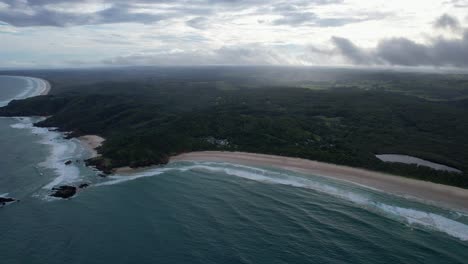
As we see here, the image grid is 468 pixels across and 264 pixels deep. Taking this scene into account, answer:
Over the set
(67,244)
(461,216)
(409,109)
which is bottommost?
(67,244)

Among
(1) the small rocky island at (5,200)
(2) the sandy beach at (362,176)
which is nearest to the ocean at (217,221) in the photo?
(1) the small rocky island at (5,200)

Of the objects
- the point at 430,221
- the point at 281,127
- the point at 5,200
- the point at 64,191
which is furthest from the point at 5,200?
the point at 281,127

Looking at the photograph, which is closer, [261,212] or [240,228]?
[240,228]

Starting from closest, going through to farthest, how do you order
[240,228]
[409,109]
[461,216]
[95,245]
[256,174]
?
1. [95,245]
2. [240,228]
3. [461,216]
4. [256,174]
5. [409,109]

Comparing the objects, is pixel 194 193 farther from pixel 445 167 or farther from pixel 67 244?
pixel 445 167

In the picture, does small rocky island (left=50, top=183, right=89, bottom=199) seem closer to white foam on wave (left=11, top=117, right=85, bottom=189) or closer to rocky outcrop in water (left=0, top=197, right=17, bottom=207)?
white foam on wave (left=11, top=117, right=85, bottom=189)

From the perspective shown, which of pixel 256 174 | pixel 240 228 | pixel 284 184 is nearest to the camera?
pixel 240 228

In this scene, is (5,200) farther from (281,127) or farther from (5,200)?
(281,127)

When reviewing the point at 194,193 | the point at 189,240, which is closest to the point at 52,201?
the point at 194,193
